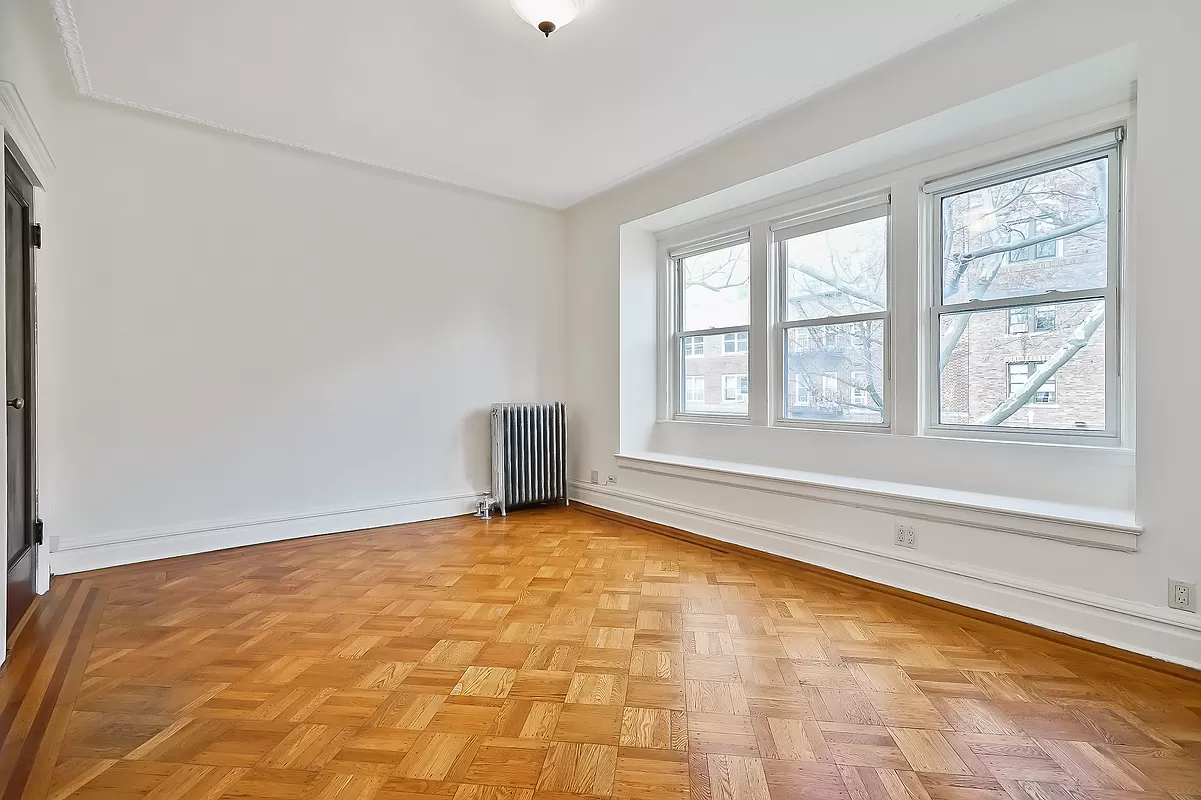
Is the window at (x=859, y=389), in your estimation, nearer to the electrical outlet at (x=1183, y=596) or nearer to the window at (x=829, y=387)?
the window at (x=829, y=387)

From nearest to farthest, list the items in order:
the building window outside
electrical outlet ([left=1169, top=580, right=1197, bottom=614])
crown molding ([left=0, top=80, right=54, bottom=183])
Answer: electrical outlet ([left=1169, top=580, right=1197, bottom=614]) < crown molding ([left=0, top=80, right=54, bottom=183]) < the building window outside

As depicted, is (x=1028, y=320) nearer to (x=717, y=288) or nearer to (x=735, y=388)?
(x=735, y=388)

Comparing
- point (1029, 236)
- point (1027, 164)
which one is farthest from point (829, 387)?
point (1027, 164)

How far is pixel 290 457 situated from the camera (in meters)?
4.04

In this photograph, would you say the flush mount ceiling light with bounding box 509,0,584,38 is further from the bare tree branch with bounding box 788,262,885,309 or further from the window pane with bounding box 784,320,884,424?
the window pane with bounding box 784,320,884,424

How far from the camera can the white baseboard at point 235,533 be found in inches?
130

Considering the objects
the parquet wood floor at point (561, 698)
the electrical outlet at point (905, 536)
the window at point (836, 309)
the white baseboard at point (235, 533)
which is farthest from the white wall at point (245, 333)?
the electrical outlet at point (905, 536)

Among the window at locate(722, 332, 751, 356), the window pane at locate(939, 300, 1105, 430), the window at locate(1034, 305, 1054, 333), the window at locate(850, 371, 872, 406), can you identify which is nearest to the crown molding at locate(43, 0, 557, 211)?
the window at locate(722, 332, 751, 356)

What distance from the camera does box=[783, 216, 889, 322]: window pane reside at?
146 inches

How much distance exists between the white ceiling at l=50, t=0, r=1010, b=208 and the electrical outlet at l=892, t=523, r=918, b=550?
2349mm

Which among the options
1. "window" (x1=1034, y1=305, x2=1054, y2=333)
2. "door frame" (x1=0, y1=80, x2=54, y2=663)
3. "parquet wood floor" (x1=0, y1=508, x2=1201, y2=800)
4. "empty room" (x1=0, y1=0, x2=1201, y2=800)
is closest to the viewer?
"parquet wood floor" (x1=0, y1=508, x2=1201, y2=800)

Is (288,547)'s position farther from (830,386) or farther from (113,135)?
(830,386)

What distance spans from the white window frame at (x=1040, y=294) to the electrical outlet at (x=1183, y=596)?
2.45ft

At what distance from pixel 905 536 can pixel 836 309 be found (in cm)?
159
